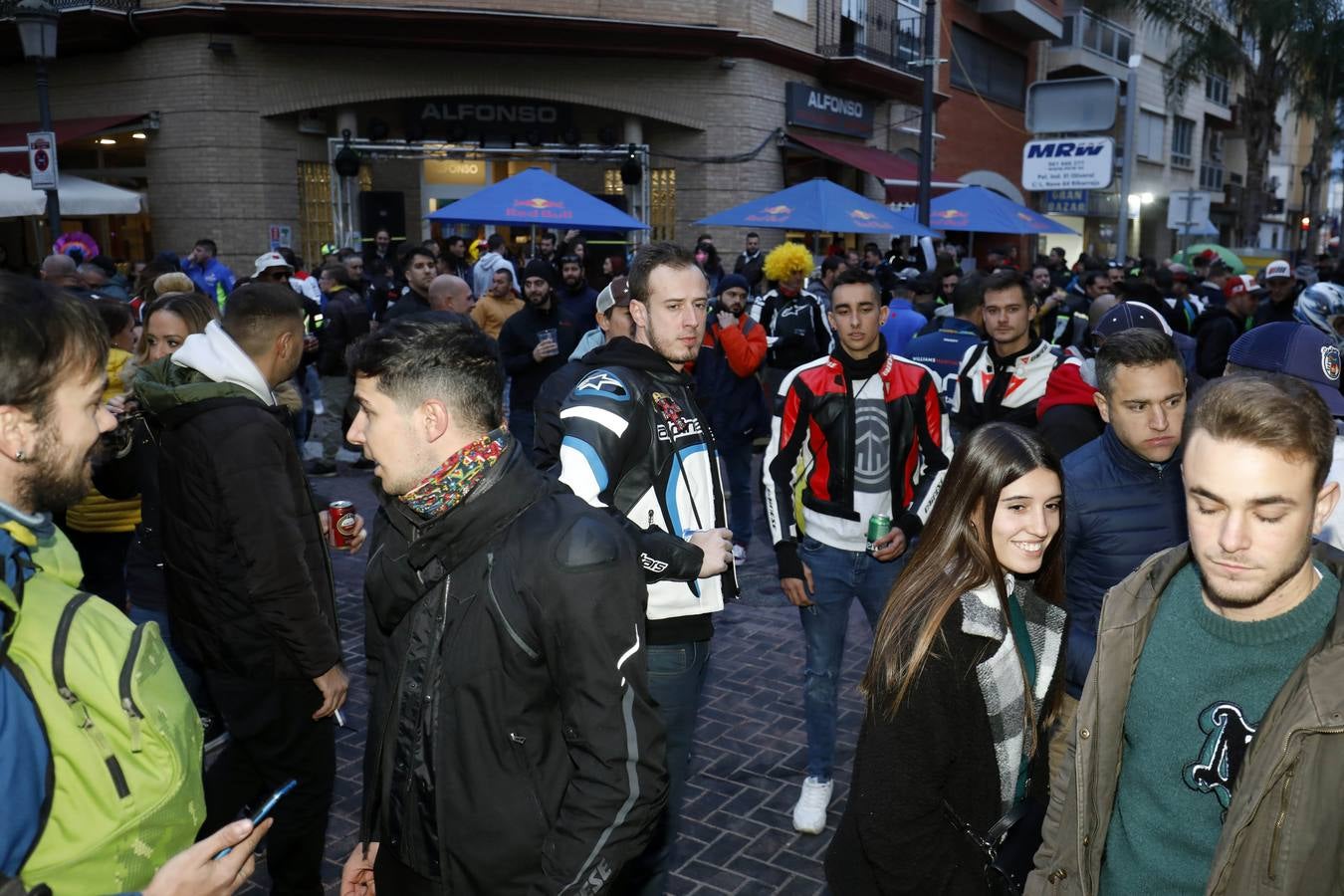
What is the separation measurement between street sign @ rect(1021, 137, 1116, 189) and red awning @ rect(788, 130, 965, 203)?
20.6ft

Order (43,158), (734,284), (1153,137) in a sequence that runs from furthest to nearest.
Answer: (1153,137) → (43,158) → (734,284)

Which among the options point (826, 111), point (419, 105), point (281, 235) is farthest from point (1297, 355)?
point (826, 111)

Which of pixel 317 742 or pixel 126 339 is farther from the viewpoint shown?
pixel 126 339

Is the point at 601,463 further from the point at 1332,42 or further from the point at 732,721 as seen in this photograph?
the point at 1332,42

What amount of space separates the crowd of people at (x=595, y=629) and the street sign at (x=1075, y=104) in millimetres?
11388

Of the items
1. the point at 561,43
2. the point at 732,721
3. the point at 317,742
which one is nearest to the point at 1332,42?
the point at 561,43

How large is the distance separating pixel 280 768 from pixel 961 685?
7.70 feet

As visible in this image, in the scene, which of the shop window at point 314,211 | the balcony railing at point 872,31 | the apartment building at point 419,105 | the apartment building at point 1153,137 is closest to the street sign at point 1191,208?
the apartment building at point 1153,137

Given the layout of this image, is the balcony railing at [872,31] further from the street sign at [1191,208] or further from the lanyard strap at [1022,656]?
the lanyard strap at [1022,656]

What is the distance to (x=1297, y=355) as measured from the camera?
355 cm

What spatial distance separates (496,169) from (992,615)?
799 inches

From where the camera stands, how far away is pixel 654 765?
224cm

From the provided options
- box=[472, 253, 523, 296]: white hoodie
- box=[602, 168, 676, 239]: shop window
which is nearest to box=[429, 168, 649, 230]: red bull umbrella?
box=[472, 253, 523, 296]: white hoodie

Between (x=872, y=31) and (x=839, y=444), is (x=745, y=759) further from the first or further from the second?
(x=872, y=31)
